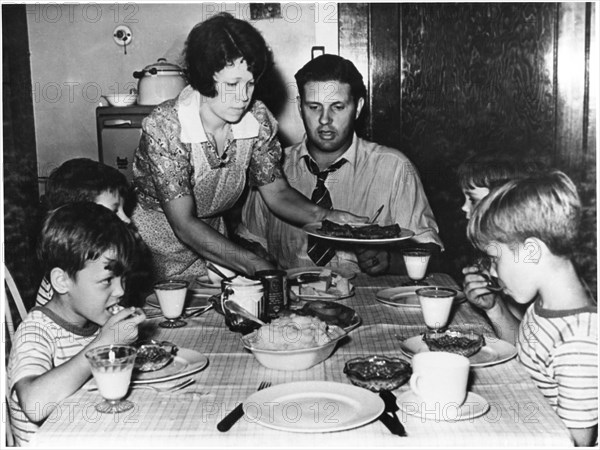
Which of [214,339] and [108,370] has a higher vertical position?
[108,370]

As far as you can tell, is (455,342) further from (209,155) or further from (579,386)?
(209,155)

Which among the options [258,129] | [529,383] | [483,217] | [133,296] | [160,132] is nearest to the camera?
[529,383]

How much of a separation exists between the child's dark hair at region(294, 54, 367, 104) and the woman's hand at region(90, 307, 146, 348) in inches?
77.7

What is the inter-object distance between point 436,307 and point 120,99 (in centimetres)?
280

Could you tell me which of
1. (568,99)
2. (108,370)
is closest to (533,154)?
(568,99)

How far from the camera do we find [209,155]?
2.71 metres

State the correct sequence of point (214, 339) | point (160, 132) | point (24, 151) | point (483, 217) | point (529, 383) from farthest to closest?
point (24, 151), point (160, 132), point (483, 217), point (214, 339), point (529, 383)

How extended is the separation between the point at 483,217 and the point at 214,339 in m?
0.84

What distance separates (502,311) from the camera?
1.94m

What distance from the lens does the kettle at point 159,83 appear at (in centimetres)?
386

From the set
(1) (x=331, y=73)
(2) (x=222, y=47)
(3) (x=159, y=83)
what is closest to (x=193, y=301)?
(2) (x=222, y=47)

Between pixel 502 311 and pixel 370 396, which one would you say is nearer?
pixel 370 396

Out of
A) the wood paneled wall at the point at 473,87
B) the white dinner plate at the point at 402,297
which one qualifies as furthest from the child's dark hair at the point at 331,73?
the white dinner plate at the point at 402,297

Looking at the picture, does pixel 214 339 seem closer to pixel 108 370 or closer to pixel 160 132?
pixel 108 370
